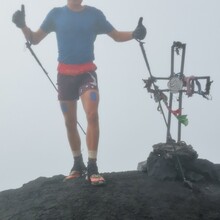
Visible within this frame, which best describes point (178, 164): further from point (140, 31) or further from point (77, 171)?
point (140, 31)

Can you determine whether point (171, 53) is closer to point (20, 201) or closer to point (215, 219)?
point (215, 219)

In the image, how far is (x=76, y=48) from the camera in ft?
25.6

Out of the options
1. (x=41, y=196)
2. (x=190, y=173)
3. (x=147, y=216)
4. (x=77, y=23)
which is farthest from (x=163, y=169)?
(x=77, y=23)

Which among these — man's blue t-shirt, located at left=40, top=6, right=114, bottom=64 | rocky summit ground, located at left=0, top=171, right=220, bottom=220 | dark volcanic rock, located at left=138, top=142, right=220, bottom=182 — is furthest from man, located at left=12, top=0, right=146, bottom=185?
dark volcanic rock, located at left=138, top=142, right=220, bottom=182

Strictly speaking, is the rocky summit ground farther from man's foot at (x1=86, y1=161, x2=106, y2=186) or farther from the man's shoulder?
the man's shoulder

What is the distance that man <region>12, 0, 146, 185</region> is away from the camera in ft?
24.7

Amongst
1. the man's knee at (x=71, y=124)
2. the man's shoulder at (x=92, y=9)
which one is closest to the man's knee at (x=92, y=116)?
the man's knee at (x=71, y=124)

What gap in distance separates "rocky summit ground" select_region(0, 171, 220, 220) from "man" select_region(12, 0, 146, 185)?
0.42m

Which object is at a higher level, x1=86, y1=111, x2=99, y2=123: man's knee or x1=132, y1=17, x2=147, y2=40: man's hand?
x1=132, y1=17, x2=147, y2=40: man's hand

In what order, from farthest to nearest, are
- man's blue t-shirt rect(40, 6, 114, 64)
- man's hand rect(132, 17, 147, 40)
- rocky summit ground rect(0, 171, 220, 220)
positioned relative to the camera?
man's blue t-shirt rect(40, 6, 114, 64) < man's hand rect(132, 17, 147, 40) < rocky summit ground rect(0, 171, 220, 220)

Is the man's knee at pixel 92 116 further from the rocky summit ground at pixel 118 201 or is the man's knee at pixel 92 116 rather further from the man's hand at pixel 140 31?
the man's hand at pixel 140 31

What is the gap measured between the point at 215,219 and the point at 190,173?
69.8 inches

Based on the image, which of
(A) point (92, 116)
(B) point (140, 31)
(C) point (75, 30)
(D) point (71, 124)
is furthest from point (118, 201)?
(C) point (75, 30)

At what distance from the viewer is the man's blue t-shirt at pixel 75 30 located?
780 centimetres
